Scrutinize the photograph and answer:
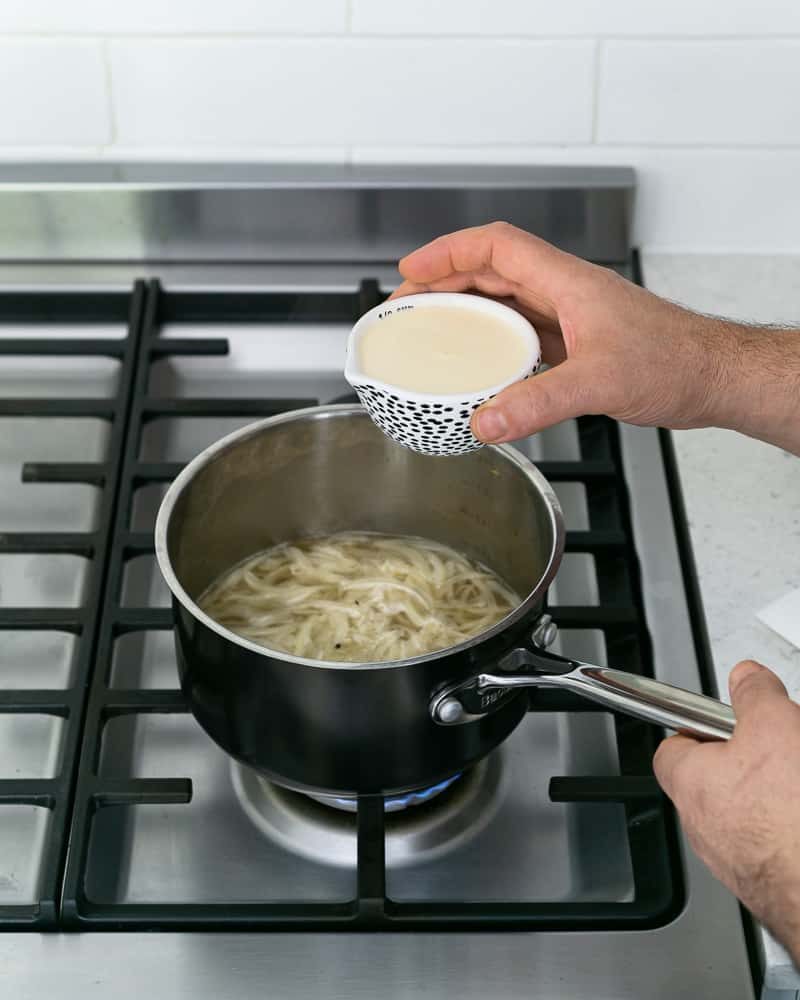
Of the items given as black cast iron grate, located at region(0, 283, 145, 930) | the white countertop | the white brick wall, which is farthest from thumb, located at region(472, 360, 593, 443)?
the white brick wall

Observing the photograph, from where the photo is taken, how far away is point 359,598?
42.4 inches

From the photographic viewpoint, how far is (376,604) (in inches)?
42.1

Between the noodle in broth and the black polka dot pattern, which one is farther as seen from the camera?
the noodle in broth

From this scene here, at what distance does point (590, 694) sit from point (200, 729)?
0.36 metres

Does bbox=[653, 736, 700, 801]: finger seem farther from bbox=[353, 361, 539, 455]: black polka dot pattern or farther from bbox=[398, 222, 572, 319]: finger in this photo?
bbox=[398, 222, 572, 319]: finger

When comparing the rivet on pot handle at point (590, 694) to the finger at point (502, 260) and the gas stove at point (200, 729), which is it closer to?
the gas stove at point (200, 729)

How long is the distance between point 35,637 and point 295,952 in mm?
400

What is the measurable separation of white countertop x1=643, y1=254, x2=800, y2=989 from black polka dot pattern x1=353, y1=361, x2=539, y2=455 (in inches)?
10.9

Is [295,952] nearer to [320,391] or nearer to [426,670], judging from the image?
[426,670]

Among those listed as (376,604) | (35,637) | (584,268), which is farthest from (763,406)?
(35,637)

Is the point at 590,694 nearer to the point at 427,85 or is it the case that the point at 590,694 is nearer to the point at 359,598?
the point at 359,598

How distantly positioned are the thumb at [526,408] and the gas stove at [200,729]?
22 cm

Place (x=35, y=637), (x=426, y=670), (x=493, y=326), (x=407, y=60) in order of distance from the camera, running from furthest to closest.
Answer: (x=407, y=60), (x=35, y=637), (x=493, y=326), (x=426, y=670)

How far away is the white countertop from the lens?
3.39 ft
